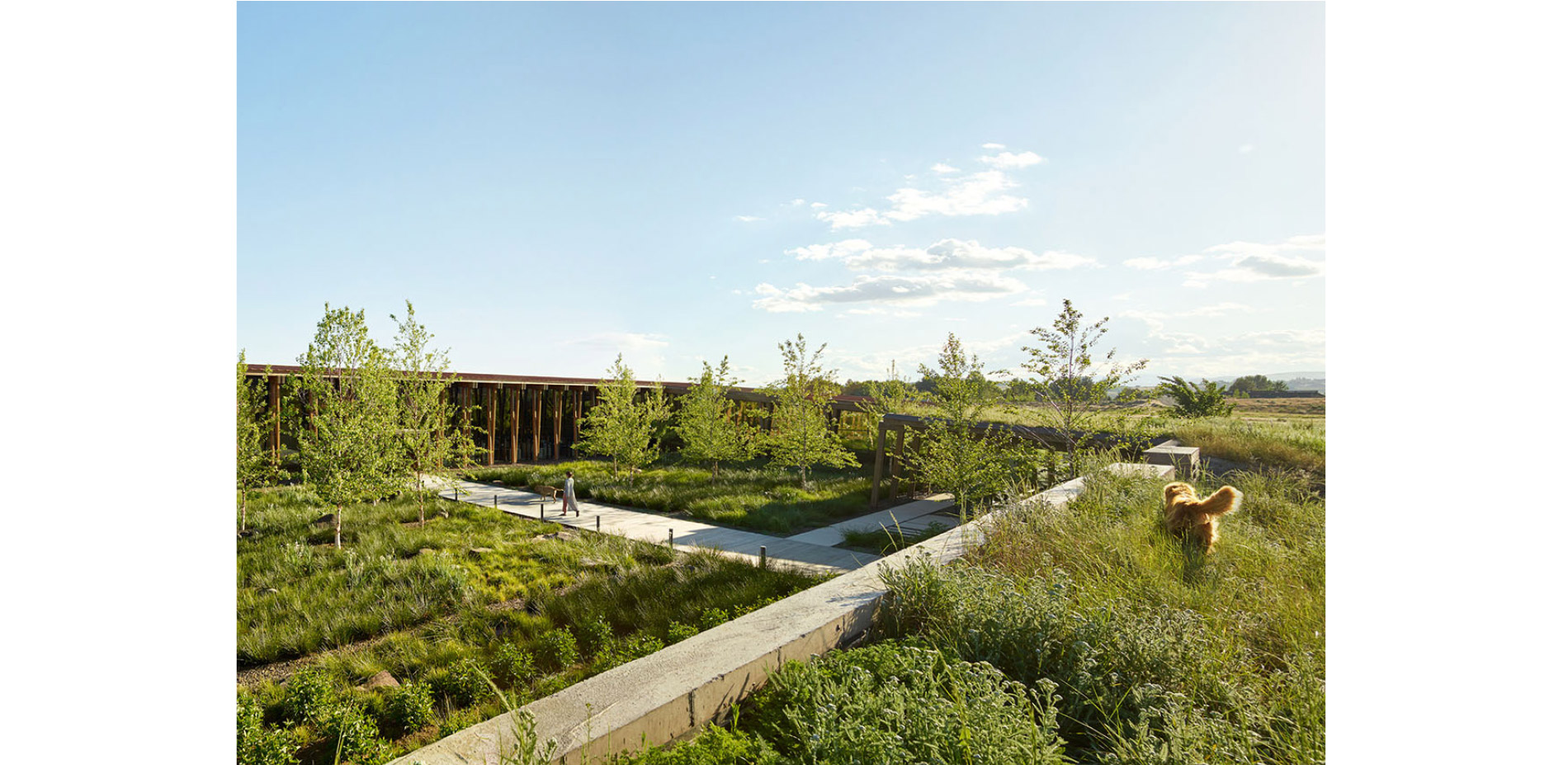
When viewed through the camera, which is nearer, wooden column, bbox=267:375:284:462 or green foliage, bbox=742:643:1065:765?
green foliage, bbox=742:643:1065:765

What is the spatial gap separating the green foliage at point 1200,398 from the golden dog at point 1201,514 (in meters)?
25.6

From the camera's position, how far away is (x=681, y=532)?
504 inches

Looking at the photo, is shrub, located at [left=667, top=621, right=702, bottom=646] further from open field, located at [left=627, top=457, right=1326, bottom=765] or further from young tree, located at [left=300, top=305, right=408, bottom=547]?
young tree, located at [left=300, top=305, right=408, bottom=547]

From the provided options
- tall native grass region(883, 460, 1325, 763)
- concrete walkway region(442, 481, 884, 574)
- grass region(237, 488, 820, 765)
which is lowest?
concrete walkway region(442, 481, 884, 574)

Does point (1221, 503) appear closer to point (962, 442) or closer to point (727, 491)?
point (962, 442)

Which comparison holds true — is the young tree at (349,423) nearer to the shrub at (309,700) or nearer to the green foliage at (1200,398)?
the shrub at (309,700)

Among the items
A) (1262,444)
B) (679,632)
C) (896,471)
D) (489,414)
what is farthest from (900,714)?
(489,414)

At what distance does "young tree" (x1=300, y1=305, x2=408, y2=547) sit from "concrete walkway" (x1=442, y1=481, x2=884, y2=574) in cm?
333

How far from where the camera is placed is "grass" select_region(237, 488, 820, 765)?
4844 millimetres

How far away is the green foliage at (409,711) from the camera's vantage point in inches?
192

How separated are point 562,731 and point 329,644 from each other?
20.4 feet

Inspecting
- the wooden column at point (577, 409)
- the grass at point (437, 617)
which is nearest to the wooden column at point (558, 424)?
the wooden column at point (577, 409)

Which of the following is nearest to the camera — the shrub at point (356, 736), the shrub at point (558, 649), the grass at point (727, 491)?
the shrub at point (356, 736)

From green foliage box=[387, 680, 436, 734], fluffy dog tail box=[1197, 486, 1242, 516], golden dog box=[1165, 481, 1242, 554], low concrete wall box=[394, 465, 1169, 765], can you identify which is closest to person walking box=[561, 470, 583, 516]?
green foliage box=[387, 680, 436, 734]
